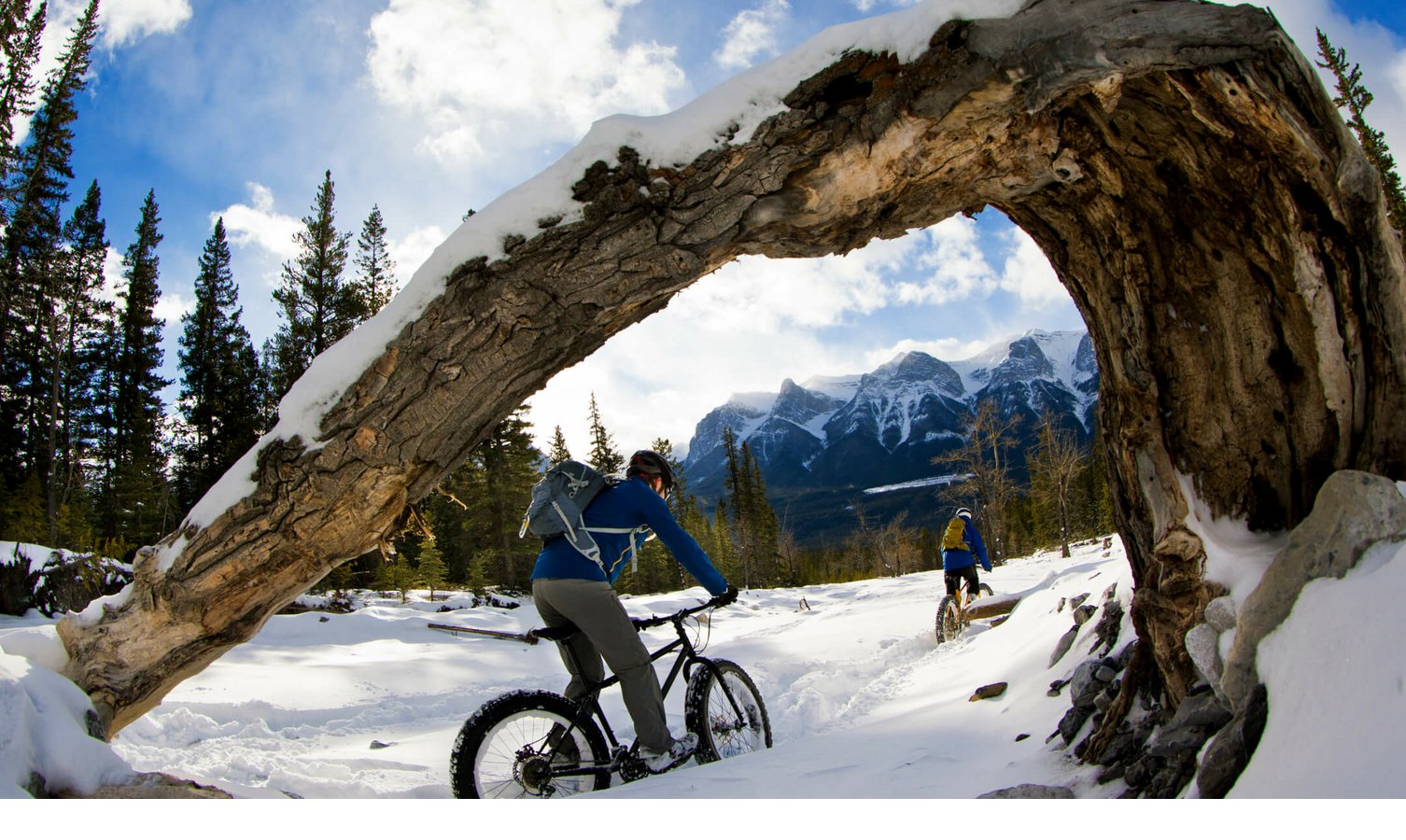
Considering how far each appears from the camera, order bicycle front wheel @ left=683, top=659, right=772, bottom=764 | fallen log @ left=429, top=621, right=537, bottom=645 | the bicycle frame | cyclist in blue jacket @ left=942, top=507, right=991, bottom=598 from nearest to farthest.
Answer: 1. the bicycle frame
2. bicycle front wheel @ left=683, top=659, right=772, bottom=764
3. cyclist in blue jacket @ left=942, top=507, right=991, bottom=598
4. fallen log @ left=429, top=621, right=537, bottom=645

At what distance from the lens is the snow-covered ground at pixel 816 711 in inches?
88.4

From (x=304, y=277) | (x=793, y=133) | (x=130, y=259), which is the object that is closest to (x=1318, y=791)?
(x=793, y=133)

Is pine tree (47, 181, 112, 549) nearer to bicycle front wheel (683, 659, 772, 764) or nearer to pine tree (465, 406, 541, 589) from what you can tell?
pine tree (465, 406, 541, 589)

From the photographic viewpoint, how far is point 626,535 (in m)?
4.18

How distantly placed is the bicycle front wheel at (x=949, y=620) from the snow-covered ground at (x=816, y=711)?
42cm

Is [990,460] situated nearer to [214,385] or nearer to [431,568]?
[431,568]

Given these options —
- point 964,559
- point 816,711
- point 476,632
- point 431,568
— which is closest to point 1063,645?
point 816,711

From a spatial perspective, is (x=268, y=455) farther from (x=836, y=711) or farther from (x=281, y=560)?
(x=836, y=711)

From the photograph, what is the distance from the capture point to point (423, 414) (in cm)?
362

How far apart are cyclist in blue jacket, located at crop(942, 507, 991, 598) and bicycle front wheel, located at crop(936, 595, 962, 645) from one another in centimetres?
30

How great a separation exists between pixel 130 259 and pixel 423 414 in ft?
147

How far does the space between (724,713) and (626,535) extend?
55.6 inches

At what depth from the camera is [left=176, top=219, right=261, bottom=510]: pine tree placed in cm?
2802

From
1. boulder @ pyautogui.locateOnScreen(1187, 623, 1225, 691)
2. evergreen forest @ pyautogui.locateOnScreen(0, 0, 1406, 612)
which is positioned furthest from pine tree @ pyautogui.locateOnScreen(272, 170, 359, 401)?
boulder @ pyautogui.locateOnScreen(1187, 623, 1225, 691)
